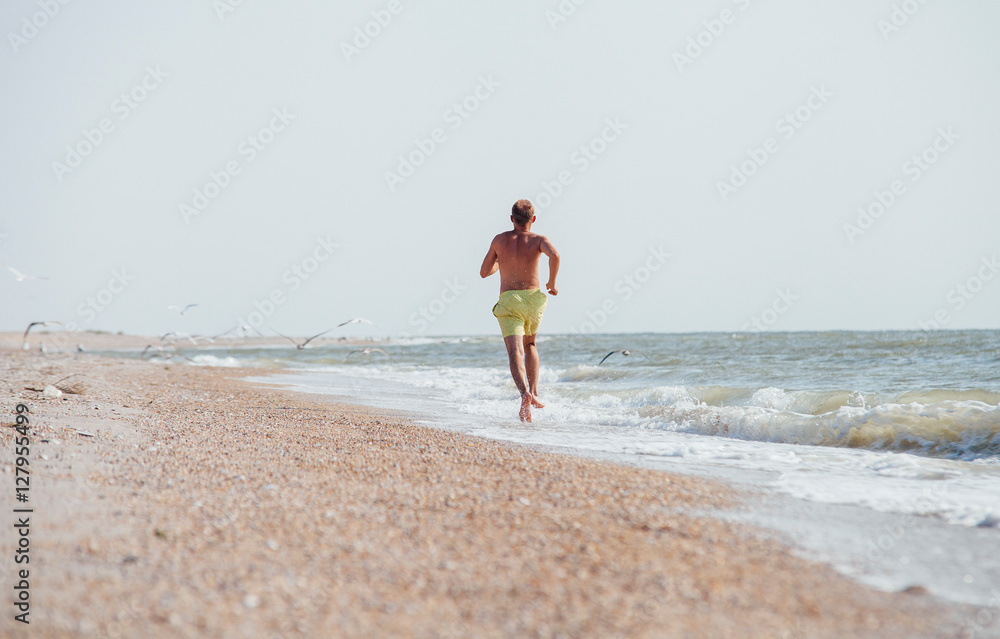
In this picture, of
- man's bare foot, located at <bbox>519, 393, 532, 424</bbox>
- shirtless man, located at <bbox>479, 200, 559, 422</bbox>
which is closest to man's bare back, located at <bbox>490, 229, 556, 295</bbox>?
shirtless man, located at <bbox>479, 200, 559, 422</bbox>

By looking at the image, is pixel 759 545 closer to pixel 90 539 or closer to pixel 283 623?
pixel 283 623

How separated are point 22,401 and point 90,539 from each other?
506 centimetres

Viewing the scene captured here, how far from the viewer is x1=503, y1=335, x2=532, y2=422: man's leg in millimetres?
7312

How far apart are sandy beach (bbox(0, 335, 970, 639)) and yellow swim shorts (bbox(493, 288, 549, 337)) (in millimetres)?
3018

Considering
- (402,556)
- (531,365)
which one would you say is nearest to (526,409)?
(531,365)

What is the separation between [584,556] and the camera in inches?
99.2

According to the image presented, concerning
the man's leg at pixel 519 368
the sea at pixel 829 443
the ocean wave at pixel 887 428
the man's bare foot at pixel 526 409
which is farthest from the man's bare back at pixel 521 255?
the ocean wave at pixel 887 428

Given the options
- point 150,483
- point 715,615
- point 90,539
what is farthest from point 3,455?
point 715,615

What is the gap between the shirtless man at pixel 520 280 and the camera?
23.6ft

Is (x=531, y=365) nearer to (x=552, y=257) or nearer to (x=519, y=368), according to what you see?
(x=519, y=368)

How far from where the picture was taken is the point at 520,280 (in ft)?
23.9

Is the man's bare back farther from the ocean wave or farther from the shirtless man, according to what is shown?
the ocean wave

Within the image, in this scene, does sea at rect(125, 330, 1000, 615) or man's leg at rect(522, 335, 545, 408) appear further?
man's leg at rect(522, 335, 545, 408)

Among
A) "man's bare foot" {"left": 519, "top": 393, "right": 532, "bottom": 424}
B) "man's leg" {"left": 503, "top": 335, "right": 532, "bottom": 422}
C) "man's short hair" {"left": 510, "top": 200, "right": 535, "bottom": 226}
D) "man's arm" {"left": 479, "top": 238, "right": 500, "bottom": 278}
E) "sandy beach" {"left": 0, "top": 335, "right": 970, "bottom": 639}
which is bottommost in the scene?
"sandy beach" {"left": 0, "top": 335, "right": 970, "bottom": 639}
